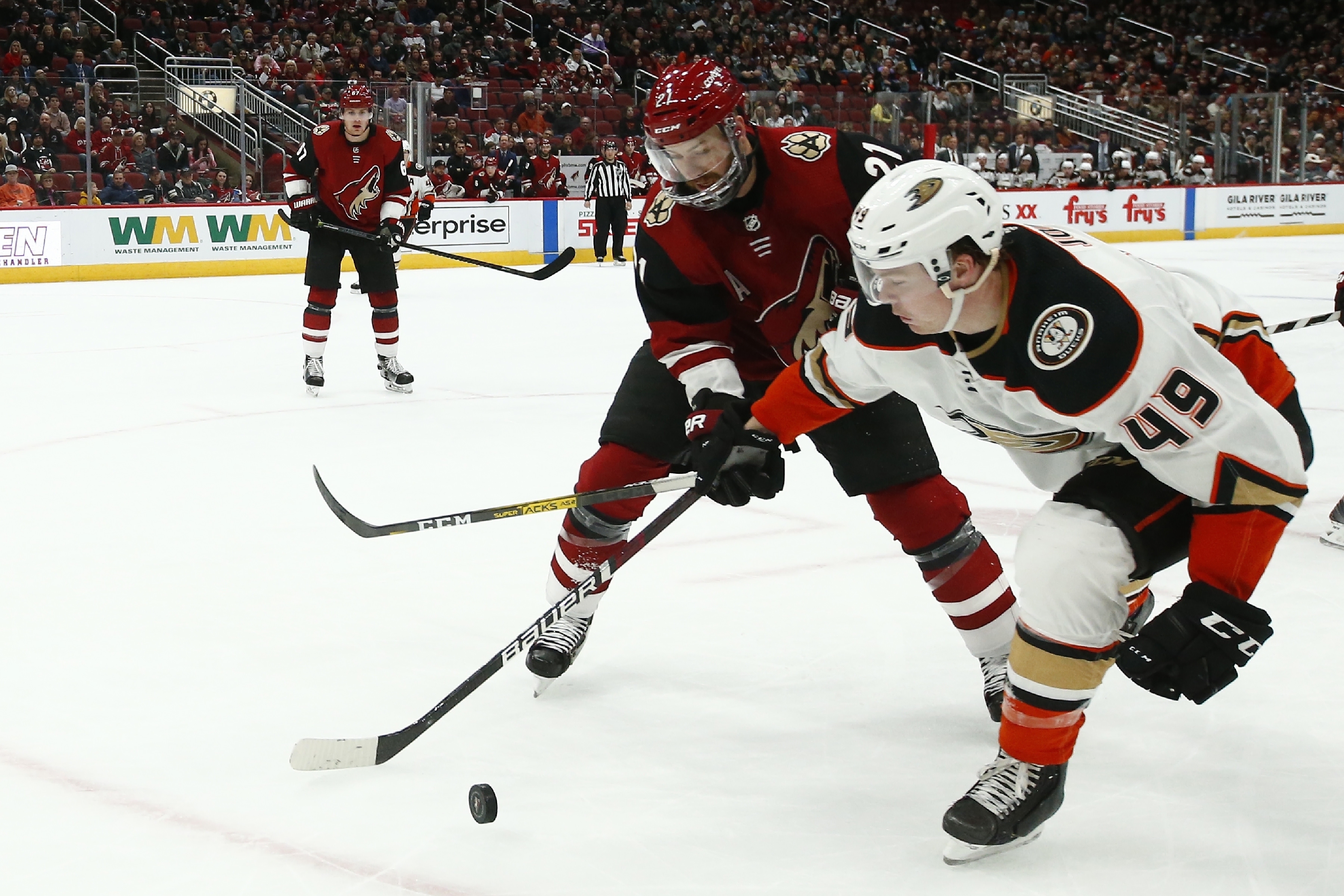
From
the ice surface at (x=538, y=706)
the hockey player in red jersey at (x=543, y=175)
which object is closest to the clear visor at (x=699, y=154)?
the ice surface at (x=538, y=706)

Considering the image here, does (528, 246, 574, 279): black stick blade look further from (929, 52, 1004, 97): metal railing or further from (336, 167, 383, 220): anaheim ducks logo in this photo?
(929, 52, 1004, 97): metal railing

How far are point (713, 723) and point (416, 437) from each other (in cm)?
273

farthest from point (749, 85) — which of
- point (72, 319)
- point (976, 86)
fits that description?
point (72, 319)

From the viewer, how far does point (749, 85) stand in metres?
15.4

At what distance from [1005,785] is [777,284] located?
3.04 ft

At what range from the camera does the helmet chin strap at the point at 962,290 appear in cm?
170

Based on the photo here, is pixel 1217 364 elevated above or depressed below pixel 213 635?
above

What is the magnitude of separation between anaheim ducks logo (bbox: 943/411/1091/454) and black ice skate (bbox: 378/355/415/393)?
13.2 feet

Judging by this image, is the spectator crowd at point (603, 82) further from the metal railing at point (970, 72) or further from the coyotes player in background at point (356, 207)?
the coyotes player in background at point (356, 207)

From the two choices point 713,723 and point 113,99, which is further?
point 113,99

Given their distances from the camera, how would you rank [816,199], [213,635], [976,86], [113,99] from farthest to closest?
[976,86] → [113,99] → [213,635] → [816,199]

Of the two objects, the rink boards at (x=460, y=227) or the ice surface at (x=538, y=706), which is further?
the rink boards at (x=460, y=227)

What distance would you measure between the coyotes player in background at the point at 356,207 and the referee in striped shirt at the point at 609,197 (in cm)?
553

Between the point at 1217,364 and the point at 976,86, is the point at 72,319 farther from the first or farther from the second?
the point at 976,86
